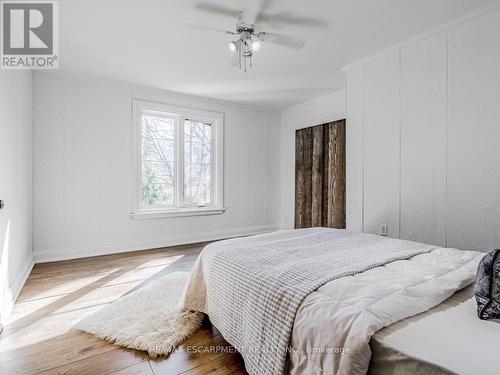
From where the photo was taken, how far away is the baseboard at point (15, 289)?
6.57ft

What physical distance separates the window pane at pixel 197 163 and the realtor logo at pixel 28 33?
2021 millimetres

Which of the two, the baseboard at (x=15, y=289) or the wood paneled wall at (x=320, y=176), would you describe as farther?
the wood paneled wall at (x=320, y=176)

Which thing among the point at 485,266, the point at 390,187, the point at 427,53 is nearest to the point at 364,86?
the point at 427,53

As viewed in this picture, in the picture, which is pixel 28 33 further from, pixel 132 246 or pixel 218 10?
pixel 132 246

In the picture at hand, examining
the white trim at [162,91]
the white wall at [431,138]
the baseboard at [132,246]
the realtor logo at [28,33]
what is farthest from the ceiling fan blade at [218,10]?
the baseboard at [132,246]

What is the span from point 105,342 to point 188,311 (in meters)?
0.54

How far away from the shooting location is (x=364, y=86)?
125 inches

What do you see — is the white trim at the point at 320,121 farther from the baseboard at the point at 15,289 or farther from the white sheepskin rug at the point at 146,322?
the baseboard at the point at 15,289

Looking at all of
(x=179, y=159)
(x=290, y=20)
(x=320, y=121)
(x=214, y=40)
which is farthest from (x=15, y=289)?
(x=320, y=121)

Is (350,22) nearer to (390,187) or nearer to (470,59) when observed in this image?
(470,59)

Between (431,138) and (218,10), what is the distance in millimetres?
2274

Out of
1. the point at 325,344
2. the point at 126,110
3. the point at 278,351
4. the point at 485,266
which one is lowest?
the point at 278,351

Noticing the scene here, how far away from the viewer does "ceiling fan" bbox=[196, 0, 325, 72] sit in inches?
86.7

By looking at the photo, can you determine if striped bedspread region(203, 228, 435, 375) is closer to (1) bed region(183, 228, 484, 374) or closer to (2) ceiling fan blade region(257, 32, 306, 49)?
(1) bed region(183, 228, 484, 374)
